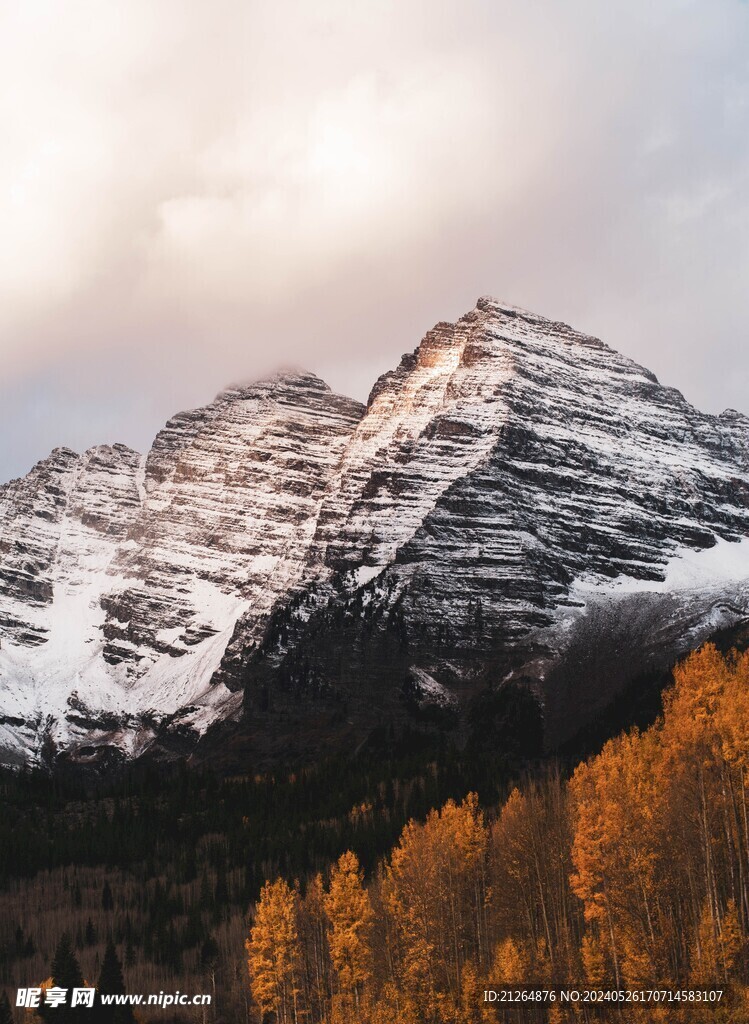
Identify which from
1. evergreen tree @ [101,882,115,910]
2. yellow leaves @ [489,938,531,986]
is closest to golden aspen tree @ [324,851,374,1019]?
yellow leaves @ [489,938,531,986]

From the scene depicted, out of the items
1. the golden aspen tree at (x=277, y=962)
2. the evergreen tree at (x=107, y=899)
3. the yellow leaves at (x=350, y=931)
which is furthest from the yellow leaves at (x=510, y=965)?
the evergreen tree at (x=107, y=899)

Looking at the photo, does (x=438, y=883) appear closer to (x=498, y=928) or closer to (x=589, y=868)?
(x=498, y=928)

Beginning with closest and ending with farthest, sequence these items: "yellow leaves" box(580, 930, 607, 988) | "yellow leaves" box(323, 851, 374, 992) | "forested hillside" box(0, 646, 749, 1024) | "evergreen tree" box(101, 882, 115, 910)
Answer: "forested hillside" box(0, 646, 749, 1024), "yellow leaves" box(580, 930, 607, 988), "yellow leaves" box(323, 851, 374, 992), "evergreen tree" box(101, 882, 115, 910)

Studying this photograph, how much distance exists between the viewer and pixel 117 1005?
12194cm

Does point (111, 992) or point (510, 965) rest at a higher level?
point (111, 992)

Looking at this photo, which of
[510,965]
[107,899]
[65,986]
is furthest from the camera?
[107,899]

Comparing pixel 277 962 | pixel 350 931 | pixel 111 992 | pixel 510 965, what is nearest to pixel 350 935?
pixel 350 931

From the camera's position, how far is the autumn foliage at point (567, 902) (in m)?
84.0

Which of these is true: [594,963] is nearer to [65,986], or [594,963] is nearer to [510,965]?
[510,965]

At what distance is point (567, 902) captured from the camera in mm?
105938

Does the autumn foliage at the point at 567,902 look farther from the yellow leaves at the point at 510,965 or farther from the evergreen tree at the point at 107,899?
the evergreen tree at the point at 107,899

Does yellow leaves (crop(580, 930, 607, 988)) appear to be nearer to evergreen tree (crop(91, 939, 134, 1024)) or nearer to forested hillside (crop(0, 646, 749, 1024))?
forested hillside (crop(0, 646, 749, 1024))

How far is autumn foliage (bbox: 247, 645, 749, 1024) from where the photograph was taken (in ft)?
276

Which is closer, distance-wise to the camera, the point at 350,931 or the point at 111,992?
the point at 350,931
